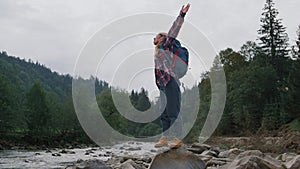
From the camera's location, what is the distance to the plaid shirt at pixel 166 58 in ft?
19.4

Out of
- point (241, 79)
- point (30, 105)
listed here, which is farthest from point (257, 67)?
point (30, 105)

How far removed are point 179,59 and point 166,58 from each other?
18 centimetres

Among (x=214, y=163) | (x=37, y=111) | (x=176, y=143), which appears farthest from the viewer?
(x=37, y=111)

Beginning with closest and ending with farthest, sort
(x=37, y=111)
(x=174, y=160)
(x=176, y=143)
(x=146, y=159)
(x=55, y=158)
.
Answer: (x=174, y=160), (x=176, y=143), (x=146, y=159), (x=55, y=158), (x=37, y=111)

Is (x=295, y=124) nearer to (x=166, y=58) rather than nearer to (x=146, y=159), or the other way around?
A: (x=146, y=159)

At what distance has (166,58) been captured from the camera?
596cm

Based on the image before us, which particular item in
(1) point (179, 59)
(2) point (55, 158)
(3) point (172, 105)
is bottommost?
(2) point (55, 158)

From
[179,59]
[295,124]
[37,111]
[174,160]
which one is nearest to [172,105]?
[179,59]

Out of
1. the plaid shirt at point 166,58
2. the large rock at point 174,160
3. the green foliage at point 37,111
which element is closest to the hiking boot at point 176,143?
the large rock at point 174,160

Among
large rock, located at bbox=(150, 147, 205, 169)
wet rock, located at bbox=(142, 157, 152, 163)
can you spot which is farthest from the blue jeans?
wet rock, located at bbox=(142, 157, 152, 163)

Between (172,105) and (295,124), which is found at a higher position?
(295,124)

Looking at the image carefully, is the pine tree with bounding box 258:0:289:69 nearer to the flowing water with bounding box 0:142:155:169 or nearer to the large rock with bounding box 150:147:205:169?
the flowing water with bounding box 0:142:155:169

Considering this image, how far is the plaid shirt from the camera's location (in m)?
5.90

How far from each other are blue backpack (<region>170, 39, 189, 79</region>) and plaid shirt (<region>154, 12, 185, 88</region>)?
57 mm
